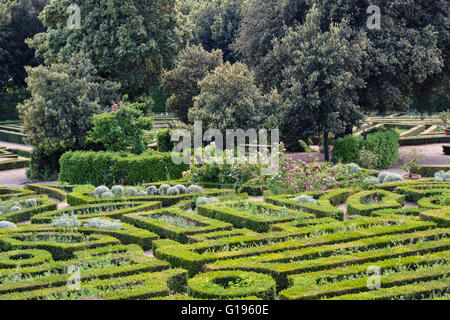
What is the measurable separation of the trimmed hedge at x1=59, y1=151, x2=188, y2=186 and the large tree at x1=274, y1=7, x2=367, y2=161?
4897 millimetres

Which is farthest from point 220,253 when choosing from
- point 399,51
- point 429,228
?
point 399,51

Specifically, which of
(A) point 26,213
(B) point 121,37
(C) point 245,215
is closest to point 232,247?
(C) point 245,215

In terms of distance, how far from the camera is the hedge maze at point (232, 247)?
28.6ft

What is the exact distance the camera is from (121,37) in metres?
25.1

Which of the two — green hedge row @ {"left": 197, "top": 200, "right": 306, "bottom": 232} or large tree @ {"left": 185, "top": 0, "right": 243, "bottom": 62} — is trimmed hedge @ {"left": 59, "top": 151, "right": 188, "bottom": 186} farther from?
large tree @ {"left": 185, "top": 0, "right": 243, "bottom": 62}

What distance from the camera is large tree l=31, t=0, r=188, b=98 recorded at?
25.4m

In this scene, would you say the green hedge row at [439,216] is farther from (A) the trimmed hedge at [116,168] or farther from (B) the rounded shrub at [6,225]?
(A) the trimmed hedge at [116,168]

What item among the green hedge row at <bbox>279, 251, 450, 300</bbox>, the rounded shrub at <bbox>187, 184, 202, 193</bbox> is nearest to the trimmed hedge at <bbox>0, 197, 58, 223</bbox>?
the rounded shrub at <bbox>187, 184, 202, 193</bbox>

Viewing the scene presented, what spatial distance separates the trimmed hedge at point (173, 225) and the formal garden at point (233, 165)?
1.7 inches

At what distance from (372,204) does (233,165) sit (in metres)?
4.86

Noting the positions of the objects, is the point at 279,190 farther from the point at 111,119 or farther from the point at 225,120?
the point at 111,119

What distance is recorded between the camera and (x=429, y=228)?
1202 cm

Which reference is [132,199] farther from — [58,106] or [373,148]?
[373,148]

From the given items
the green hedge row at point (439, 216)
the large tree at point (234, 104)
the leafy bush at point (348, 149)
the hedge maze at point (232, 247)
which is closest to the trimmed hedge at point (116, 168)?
the large tree at point (234, 104)
